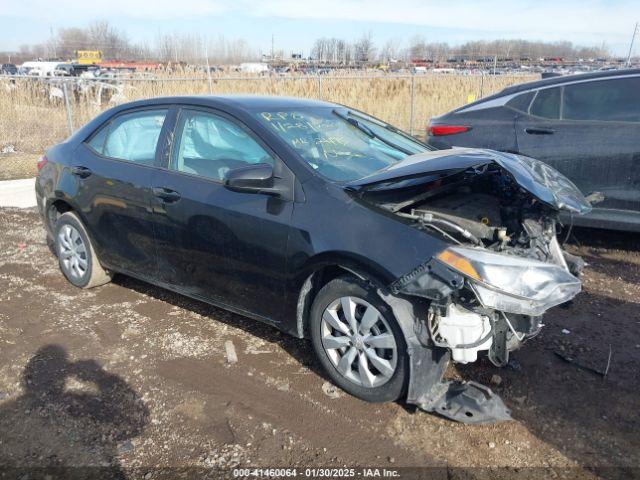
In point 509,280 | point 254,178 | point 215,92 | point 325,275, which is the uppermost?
point 215,92

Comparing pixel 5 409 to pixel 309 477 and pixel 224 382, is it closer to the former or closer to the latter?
pixel 224 382

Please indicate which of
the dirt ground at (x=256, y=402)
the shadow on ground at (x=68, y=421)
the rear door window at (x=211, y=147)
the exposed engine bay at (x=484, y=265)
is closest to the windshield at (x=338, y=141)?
the rear door window at (x=211, y=147)

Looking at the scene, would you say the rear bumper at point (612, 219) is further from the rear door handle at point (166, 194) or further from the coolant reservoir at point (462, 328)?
the rear door handle at point (166, 194)

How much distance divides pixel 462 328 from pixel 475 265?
37cm

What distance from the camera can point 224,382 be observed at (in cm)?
352

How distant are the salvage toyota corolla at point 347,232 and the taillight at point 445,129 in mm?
1843

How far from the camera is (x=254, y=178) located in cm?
336

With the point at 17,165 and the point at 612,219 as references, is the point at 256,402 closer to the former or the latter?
the point at 612,219

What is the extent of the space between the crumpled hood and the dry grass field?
9426mm

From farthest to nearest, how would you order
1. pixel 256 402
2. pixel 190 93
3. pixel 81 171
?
pixel 190 93
pixel 81 171
pixel 256 402

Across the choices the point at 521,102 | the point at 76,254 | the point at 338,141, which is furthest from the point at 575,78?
the point at 76,254

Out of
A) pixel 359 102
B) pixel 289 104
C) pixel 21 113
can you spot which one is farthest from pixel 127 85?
pixel 289 104

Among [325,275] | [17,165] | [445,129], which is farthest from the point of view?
[17,165]

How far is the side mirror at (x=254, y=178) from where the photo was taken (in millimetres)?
3357
